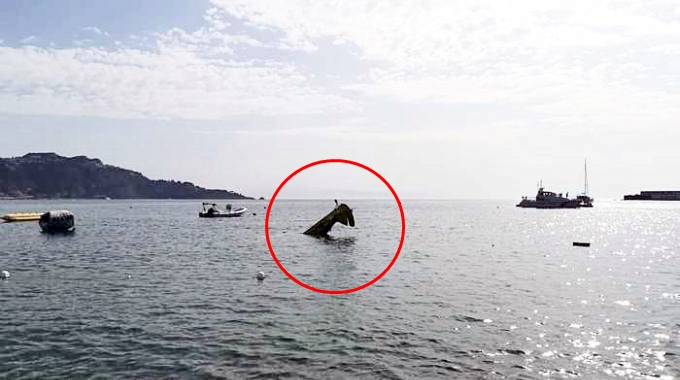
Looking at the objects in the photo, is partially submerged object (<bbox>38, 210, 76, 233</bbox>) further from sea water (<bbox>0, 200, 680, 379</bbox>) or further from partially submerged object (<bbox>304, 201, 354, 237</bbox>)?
partially submerged object (<bbox>304, 201, 354, 237</bbox>)

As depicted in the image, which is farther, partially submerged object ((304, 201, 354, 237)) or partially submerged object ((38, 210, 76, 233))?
partially submerged object ((38, 210, 76, 233))

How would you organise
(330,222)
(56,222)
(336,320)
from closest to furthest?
(336,320) < (330,222) < (56,222)

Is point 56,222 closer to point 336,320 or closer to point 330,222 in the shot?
point 330,222

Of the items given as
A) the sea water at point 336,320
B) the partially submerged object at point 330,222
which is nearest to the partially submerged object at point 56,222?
the sea water at point 336,320

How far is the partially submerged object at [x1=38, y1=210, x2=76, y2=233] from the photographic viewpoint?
87.8 meters

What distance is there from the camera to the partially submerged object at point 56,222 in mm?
87812

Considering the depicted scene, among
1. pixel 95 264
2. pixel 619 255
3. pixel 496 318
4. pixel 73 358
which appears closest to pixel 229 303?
pixel 73 358

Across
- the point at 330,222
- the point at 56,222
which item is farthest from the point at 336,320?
the point at 56,222

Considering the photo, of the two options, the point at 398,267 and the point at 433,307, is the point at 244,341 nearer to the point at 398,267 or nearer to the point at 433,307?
the point at 433,307

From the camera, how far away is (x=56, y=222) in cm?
8894

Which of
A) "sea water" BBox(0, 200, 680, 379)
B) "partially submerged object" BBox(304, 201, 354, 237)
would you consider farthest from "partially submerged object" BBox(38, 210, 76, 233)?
"partially submerged object" BBox(304, 201, 354, 237)

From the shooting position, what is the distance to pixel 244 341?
73.4ft

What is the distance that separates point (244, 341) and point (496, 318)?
13124mm

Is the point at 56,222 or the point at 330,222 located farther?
the point at 56,222
